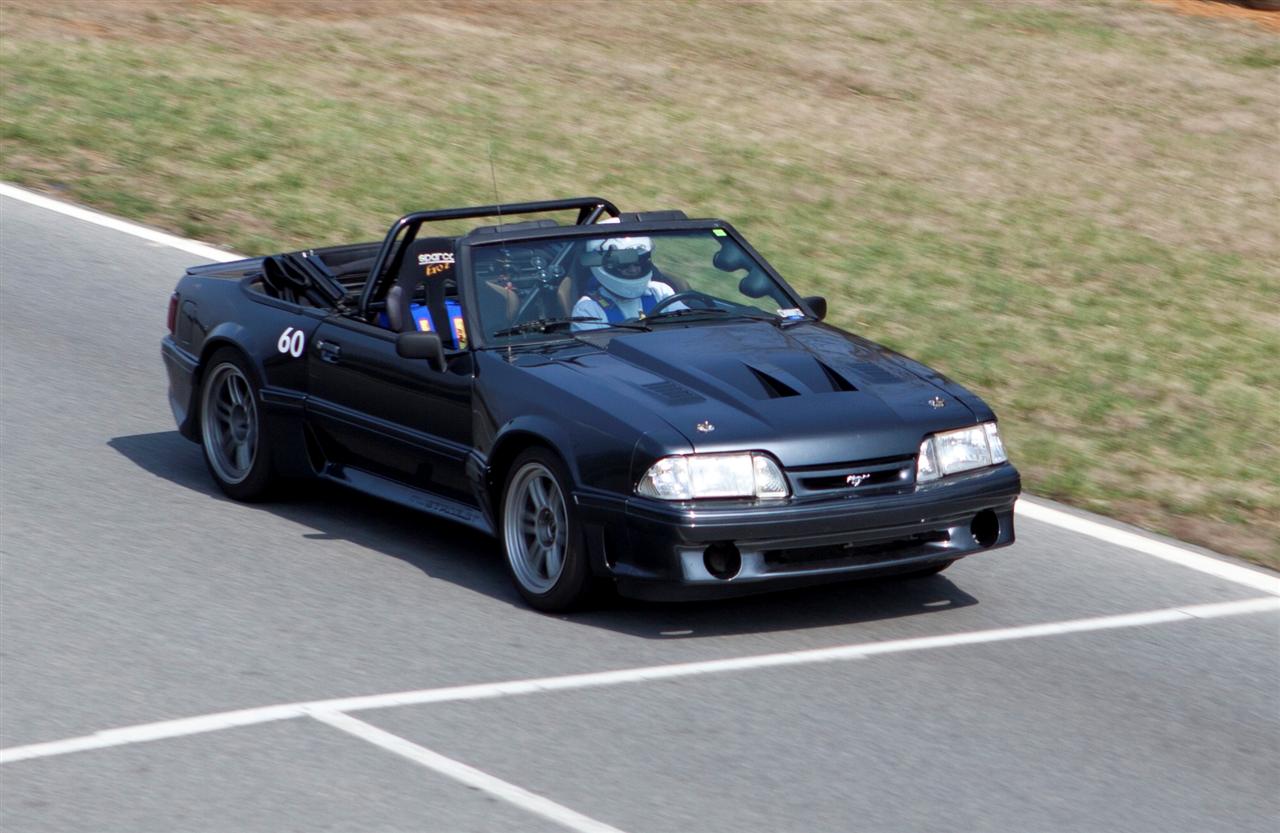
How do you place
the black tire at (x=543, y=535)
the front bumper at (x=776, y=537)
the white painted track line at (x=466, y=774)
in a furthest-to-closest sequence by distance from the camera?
the black tire at (x=543, y=535) < the front bumper at (x=776, y=537) < the white painted track line at (x=466, y=774)

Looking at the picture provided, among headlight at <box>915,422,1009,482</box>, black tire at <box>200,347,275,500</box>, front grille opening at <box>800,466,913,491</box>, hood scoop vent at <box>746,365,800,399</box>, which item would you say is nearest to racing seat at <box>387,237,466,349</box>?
black tire at <box>200,347,275,500</box>

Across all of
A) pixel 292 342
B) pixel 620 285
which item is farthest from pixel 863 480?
pixel 292 342

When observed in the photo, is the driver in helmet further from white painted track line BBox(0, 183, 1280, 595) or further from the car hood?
white painted track line BBox(0, 183, 1280, 595)

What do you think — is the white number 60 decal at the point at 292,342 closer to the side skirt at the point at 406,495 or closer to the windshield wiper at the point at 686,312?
the side skirt at the point at 406,495

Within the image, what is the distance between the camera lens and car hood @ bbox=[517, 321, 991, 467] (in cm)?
735

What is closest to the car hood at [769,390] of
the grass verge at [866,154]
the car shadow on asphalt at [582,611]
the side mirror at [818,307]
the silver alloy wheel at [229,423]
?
the side mirror at [818,307]

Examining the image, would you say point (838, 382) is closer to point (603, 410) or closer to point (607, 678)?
point (603, 410)

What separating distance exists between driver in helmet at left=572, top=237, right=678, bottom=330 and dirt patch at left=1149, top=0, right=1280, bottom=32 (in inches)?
652

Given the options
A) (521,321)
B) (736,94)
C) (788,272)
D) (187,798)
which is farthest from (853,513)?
(736,94)

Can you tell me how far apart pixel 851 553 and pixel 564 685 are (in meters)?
1.28

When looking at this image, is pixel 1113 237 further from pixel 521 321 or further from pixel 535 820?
pixel 535 820

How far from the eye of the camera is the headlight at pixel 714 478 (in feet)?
23.6

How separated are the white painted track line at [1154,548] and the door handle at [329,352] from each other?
10.9 ft

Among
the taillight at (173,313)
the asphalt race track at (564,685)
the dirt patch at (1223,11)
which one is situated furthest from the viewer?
the dirt patch at (1223,11)
